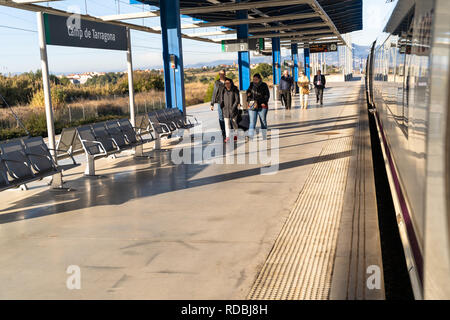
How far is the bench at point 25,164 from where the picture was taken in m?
6.74

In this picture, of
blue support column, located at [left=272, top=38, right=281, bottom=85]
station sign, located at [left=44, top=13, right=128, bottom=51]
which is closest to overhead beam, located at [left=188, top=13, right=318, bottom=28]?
station sign, located at [left=44, top=13, right=128, bottom=51]

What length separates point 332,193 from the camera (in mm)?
7238

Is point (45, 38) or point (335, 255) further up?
point (45, 38)

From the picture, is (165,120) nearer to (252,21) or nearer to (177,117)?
(177,117)

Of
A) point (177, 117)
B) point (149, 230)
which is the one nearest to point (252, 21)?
point (177, 117)

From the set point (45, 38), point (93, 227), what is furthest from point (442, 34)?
point (45, 38)

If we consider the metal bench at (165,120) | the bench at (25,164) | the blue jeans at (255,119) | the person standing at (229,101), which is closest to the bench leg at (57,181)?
the bench at (25,164)

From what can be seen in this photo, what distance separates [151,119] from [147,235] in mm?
6588

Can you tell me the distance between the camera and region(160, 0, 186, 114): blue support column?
14172 mm

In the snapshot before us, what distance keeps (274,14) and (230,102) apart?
46.4 feet

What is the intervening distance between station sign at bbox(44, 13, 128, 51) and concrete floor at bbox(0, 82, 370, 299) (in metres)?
2.45

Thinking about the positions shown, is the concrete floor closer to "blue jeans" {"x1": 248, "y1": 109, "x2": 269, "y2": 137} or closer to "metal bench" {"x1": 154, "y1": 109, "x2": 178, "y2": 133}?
"metal bench" {"x1": 154, "y1": 109, "x2": 178, "y2": 133}

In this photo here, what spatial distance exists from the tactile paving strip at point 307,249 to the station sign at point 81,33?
5010 millimetres
